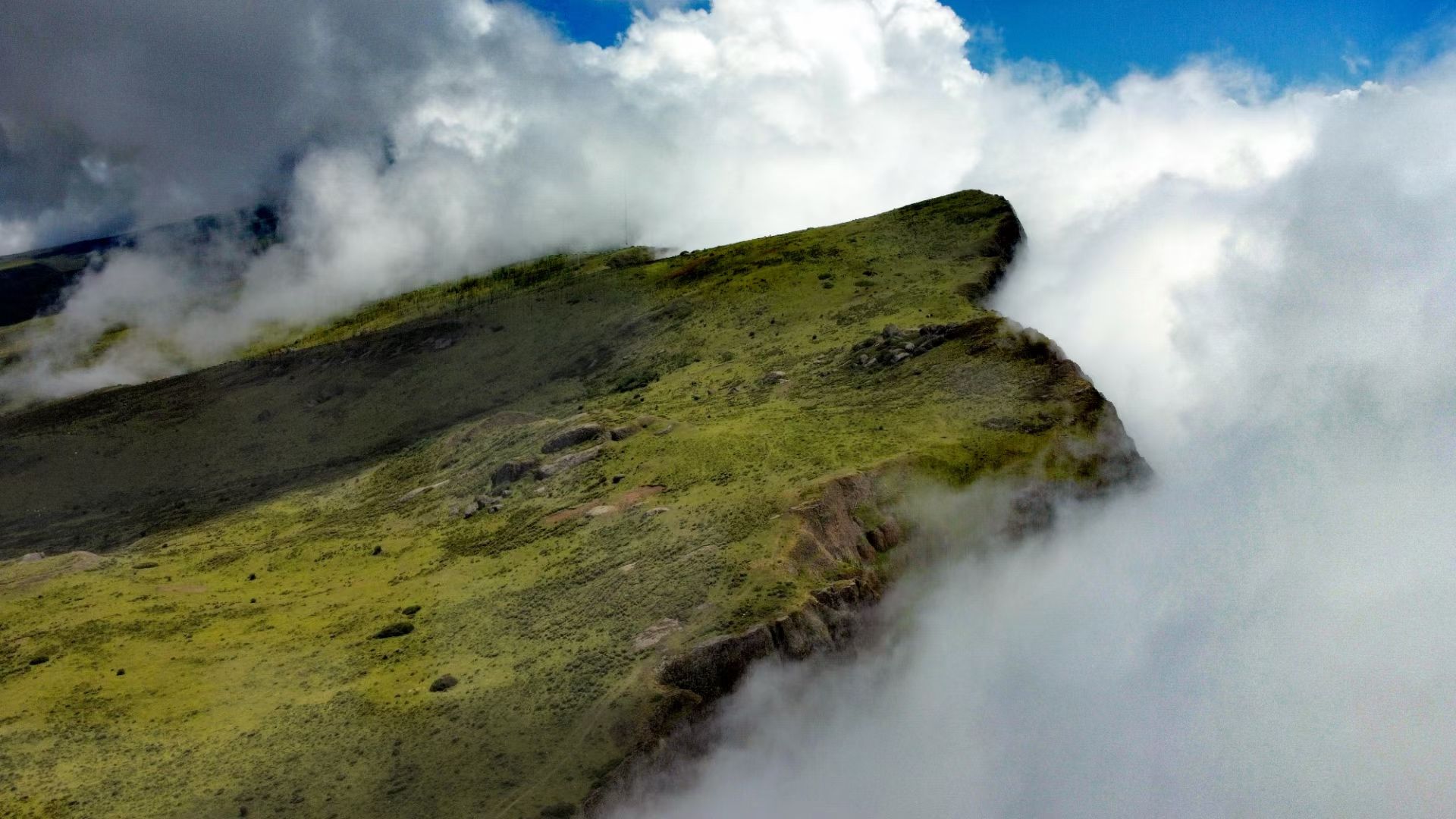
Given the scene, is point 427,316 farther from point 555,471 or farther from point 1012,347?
point 1012,347

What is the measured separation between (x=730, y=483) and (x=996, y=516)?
21605 millimetres

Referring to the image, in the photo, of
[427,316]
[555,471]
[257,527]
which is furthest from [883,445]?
[427,316]

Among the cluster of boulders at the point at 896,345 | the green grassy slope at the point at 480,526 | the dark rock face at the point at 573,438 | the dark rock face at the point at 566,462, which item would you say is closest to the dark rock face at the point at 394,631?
the green grassy slope at the point at 480,526

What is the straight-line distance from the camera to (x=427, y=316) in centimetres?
19150

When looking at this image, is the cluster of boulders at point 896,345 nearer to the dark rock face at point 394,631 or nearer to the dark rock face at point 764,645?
the dark rock face at point 764,645

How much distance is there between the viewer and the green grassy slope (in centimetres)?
5888

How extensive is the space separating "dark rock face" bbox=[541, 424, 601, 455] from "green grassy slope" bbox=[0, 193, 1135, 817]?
4.40 ft

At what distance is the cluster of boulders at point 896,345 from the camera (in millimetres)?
103188

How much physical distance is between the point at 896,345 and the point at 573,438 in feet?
118

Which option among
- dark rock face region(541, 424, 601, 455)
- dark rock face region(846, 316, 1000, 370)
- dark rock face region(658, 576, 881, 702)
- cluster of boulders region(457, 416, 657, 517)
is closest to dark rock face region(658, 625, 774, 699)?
dark rock face region(658, 576, 881, 702)

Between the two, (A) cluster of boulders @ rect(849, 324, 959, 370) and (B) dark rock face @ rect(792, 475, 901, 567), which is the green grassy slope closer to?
(A) cluster of boulders @ rect(849, 324, 959, 370)

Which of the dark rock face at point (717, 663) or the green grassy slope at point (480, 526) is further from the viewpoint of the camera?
the dark rock face at point (717, 663)

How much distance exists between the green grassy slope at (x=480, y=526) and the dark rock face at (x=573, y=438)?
1340 millimetres

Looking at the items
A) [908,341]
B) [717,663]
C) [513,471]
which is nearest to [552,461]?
[513,471]
